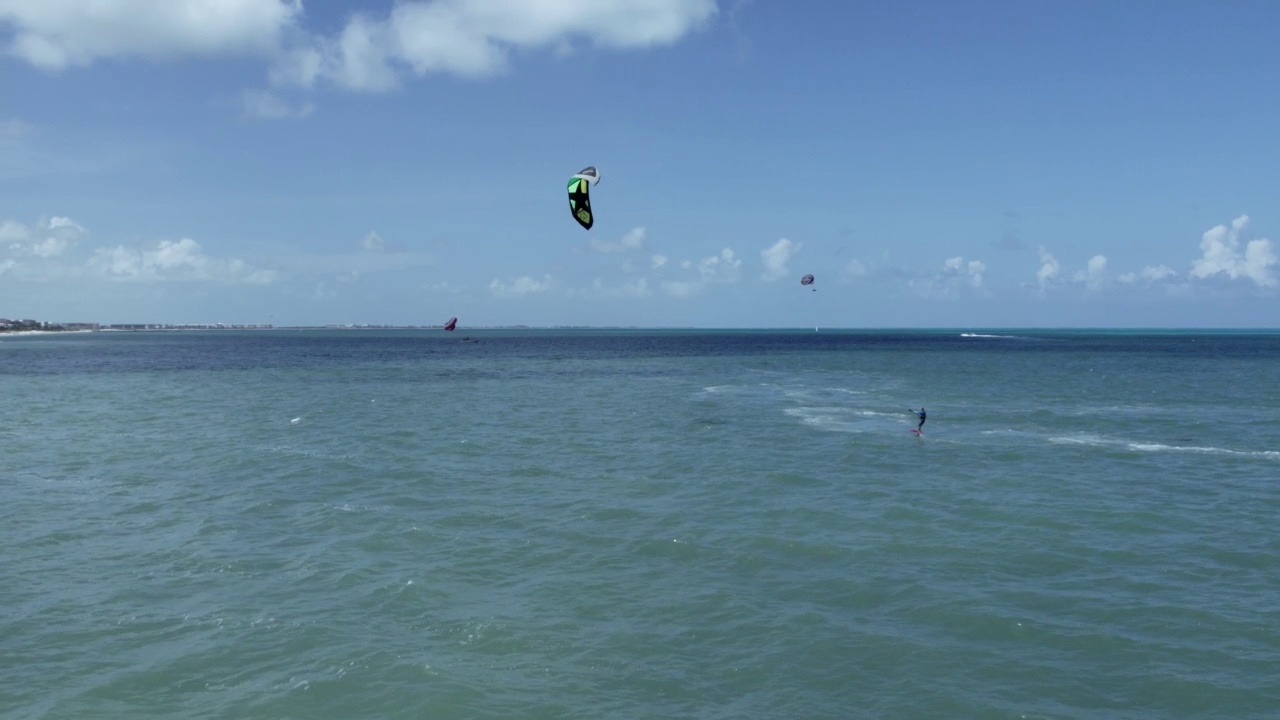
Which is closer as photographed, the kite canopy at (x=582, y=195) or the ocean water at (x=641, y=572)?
the ocean water at (x=641, y=572)

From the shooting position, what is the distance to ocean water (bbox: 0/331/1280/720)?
13.5m

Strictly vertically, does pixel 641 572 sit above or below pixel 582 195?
below

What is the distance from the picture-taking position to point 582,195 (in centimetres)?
3400

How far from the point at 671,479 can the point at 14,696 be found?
64.0 feet

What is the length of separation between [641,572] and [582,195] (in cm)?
1879

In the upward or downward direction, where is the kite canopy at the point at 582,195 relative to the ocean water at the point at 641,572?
upward

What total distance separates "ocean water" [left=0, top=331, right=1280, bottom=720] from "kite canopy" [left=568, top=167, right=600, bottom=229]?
939 centimetres

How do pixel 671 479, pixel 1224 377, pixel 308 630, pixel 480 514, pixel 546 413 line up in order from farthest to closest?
pixel 1224 377 → pixel 546 413 → pixel 671 479 → pixel 480 514 → pixel 308 630

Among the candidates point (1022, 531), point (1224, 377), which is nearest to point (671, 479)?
point (1022, 531)

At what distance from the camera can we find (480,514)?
24375mm

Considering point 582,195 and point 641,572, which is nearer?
point 641,572

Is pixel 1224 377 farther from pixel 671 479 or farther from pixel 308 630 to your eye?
pixel 308 630

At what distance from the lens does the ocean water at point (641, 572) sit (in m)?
13.5

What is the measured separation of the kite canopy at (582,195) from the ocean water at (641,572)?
9.39 meters
